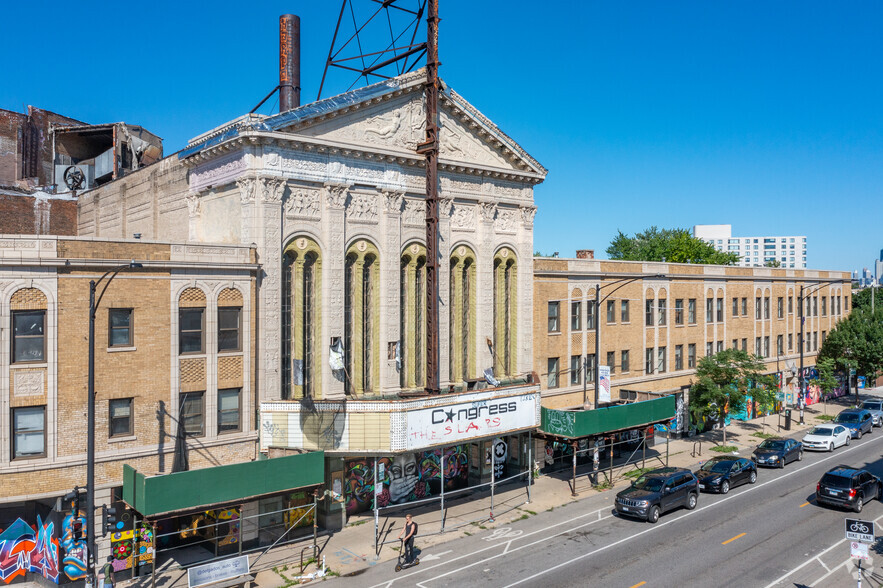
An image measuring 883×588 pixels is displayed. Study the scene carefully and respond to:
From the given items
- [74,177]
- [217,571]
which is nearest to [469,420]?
[217,571]

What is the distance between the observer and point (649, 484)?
29.2 meters

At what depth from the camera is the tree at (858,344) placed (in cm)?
5791

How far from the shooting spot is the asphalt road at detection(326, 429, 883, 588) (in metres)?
22.1

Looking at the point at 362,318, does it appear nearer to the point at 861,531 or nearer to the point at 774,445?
the point at 861,531

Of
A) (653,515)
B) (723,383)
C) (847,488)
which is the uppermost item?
(723,383)

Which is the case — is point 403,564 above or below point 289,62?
below

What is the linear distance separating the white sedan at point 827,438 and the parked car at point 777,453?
3.10m

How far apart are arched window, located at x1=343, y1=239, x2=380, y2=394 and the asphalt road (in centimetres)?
799

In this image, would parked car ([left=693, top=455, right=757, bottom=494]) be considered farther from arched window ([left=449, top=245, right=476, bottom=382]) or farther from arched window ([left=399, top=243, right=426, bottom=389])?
arched window ([left=399, top=243, right=426, bottom=389])

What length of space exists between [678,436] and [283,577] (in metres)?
31.5

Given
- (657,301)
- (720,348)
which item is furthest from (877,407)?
(657,301)

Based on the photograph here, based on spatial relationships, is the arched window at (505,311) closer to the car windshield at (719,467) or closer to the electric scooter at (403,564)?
the car windshield at (719,467)

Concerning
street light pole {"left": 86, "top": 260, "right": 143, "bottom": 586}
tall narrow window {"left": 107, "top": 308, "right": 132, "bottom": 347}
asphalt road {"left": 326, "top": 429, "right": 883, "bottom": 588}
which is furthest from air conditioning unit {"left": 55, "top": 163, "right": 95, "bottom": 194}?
asphalt road {"left": 326, "top": 429, "right": 883, "bottom": 588}

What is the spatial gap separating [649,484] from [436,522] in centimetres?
946
